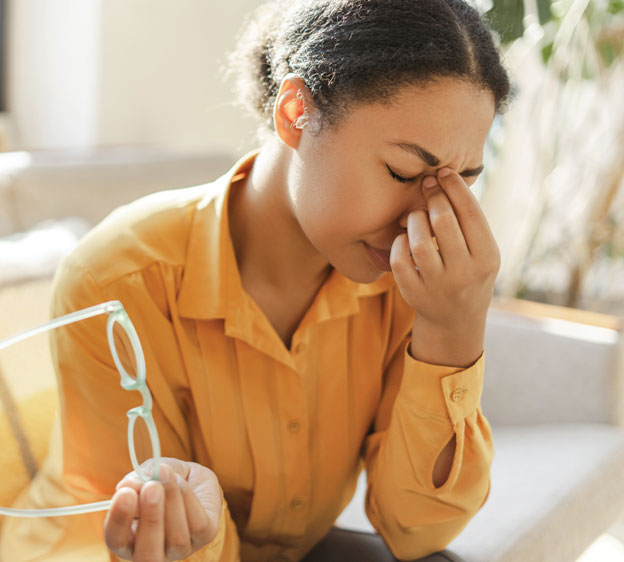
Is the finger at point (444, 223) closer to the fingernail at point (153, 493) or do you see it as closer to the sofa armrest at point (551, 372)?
the fingernail at point (153, 493)

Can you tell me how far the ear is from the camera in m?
0.64

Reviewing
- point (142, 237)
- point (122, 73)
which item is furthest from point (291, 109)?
point (122, 73)

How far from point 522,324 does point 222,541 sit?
34.1 inches

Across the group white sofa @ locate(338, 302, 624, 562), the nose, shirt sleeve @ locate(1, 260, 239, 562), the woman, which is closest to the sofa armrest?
white sofa @ locate(338, 302, 624, 562)

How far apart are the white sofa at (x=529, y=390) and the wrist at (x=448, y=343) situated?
33 cm

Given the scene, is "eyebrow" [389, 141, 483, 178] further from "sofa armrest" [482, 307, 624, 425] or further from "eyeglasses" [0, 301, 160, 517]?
"sofa armrest" [482, 307, 624, 425]

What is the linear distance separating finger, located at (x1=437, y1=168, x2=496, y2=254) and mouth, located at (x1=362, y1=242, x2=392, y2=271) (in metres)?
0.08

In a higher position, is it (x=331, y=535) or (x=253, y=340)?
(x=253, y=340)

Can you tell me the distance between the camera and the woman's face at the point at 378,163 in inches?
23.4

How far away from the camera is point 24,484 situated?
472mm

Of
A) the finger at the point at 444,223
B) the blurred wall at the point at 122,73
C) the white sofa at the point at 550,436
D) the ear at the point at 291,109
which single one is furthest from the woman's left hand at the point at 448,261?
the blurred wall at the point at 122,73

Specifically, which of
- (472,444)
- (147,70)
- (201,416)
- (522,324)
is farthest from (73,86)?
(472,444)

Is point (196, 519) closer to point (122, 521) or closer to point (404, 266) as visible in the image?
point (122, 521)

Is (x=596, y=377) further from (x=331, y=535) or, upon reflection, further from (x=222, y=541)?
(x=222, y=541)
